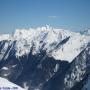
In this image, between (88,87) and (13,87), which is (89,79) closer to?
(88,87)

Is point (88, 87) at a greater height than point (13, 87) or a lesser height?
lesser

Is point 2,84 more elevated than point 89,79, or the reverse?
point 2,84

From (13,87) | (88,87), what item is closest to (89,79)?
(88,87)

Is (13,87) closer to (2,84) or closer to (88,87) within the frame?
(2,84)

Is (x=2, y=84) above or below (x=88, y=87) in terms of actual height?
above

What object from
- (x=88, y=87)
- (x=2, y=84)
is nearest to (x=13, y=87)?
(x=2, y=84)

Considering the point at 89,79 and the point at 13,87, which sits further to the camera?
the point at 89,79

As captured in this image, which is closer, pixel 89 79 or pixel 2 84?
pixel 2 84

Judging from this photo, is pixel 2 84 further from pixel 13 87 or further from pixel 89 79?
pixel 89 79
